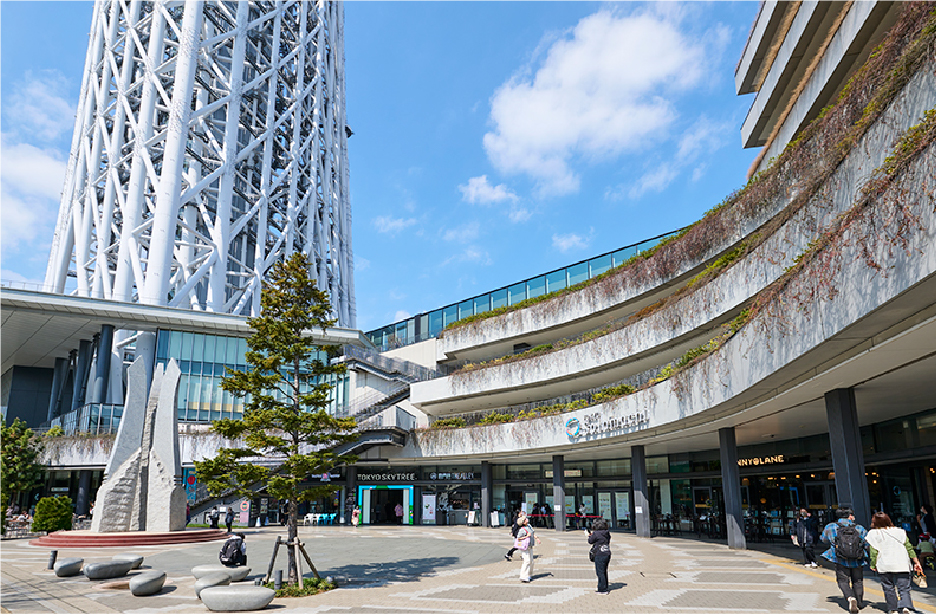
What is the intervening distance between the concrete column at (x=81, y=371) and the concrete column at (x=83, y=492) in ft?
30.6

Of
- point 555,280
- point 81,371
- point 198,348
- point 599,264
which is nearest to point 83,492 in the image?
point 198,348

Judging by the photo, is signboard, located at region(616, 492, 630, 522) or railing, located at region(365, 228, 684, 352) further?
railing, located at region(365, 228, 684, 352)

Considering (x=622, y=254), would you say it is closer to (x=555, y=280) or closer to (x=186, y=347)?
(x=555, y=280)

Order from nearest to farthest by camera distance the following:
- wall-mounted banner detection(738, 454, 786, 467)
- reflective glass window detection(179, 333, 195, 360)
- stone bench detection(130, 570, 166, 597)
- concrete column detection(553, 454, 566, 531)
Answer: stone bench detection(130, 570, 166, 597) < wall-mounted banner detection(738, 454, 786, 467) < concrete column detection(553, 454, 566, 531) < reflective glass window detection(179, 333, 195, 360)

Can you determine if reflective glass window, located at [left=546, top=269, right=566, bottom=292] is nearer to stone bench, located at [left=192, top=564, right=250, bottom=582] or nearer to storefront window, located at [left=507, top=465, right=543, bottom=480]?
storefront window, located at [left=507, top=465, right=543, bottom=480]

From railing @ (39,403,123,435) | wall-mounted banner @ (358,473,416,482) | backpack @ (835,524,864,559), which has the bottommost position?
backpack @ (835,524,864,559)

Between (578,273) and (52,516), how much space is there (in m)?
31.2

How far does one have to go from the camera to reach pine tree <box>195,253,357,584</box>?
48.2 ft

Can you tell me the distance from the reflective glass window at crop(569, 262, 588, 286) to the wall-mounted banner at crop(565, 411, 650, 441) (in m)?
13.7

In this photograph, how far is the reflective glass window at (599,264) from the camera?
131 feet

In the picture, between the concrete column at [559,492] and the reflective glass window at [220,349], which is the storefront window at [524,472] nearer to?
the concrete column at [559,492]

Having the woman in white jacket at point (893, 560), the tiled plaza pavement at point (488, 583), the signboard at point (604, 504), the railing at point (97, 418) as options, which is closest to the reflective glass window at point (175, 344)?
the railing at point (97, 418)

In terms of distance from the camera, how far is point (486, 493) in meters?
38.2

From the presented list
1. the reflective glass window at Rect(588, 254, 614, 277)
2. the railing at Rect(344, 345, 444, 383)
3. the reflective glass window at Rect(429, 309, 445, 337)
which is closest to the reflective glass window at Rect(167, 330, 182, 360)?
the railing at Rect(344, 345, 444, 383)
